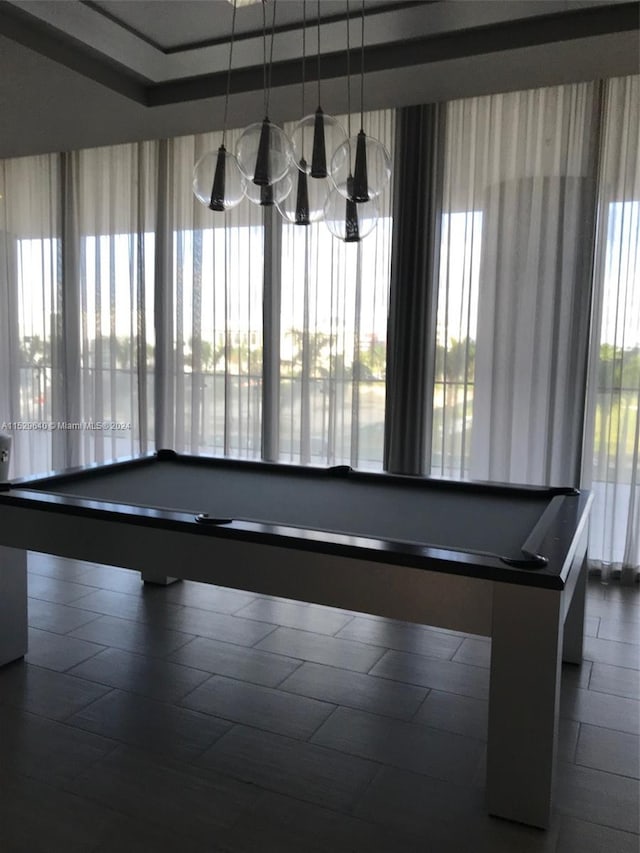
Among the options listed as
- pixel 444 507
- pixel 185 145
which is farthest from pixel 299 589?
pixel 185 145

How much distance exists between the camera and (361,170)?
2.22m

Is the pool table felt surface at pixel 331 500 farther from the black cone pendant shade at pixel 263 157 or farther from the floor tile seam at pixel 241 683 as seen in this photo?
the black cone pendant shade at pixel 263 157

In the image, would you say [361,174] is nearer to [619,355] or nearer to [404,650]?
[404,650]

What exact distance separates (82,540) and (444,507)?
131 centimetres

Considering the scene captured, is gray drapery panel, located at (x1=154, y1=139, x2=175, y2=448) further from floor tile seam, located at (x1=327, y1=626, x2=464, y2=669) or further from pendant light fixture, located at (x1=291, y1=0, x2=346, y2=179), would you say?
pendant light fixture, located at (x1=291, y1=0, x2=346, y2=179)

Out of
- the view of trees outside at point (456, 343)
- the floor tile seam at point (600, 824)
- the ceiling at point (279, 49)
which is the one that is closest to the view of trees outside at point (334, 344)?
the view of trees outside at point (456, 343)

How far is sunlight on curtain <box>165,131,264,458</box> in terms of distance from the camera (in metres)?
4.63

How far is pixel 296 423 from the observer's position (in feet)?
15.0

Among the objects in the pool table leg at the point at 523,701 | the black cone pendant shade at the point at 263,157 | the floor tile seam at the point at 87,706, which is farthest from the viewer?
the floor tile seam at the point at 87,706

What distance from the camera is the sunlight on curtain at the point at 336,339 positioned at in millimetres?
4254

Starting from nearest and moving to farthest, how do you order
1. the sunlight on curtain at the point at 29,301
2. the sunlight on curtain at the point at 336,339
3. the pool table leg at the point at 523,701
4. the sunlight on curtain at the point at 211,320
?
1. the pool table leg at the point at 523,701
2. the sunlight on curtain at the point at 336,339
3. the sunlight on curtain at the point at 211,320
4. the sunlight on curtain at the point at 29,301

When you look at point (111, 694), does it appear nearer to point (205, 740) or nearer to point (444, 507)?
point (205, 740)

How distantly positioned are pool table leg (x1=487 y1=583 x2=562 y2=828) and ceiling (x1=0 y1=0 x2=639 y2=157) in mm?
2573

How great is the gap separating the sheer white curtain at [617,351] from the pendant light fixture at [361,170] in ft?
6.54
